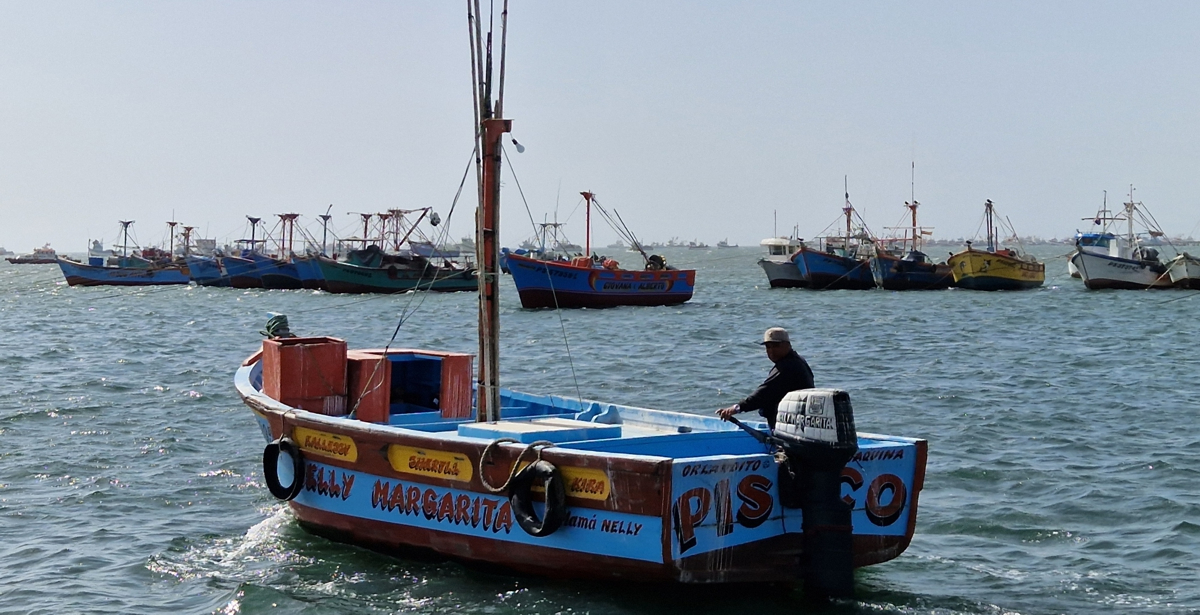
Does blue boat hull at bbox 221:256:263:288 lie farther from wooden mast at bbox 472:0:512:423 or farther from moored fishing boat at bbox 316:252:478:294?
wooden mast at bbox 472:0:512:423

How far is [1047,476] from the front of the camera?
13688 mm

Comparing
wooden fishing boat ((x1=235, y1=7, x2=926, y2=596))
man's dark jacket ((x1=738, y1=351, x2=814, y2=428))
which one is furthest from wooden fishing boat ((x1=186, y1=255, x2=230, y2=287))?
man's dark jacket ((x1=738, y1=351, x2=814, y2=428))

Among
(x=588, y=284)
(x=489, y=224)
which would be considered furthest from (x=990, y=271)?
(x=489, y=224)

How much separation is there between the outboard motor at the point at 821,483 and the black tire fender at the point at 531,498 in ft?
5.20

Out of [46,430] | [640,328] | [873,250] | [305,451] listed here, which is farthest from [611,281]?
[305,451]

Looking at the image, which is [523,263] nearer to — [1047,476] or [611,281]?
[611,281]

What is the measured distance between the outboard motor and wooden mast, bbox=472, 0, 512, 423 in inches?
125

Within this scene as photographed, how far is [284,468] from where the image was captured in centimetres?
1098

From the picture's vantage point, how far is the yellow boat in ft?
200

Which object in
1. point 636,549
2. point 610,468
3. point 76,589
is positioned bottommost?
point 76,589

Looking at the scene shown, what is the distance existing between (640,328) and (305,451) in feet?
89.2

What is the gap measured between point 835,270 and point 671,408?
45.1m

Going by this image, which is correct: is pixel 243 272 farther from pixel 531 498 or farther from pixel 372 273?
pixel 531 498

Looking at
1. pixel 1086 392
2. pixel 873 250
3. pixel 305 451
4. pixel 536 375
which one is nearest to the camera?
pixel 305 451
